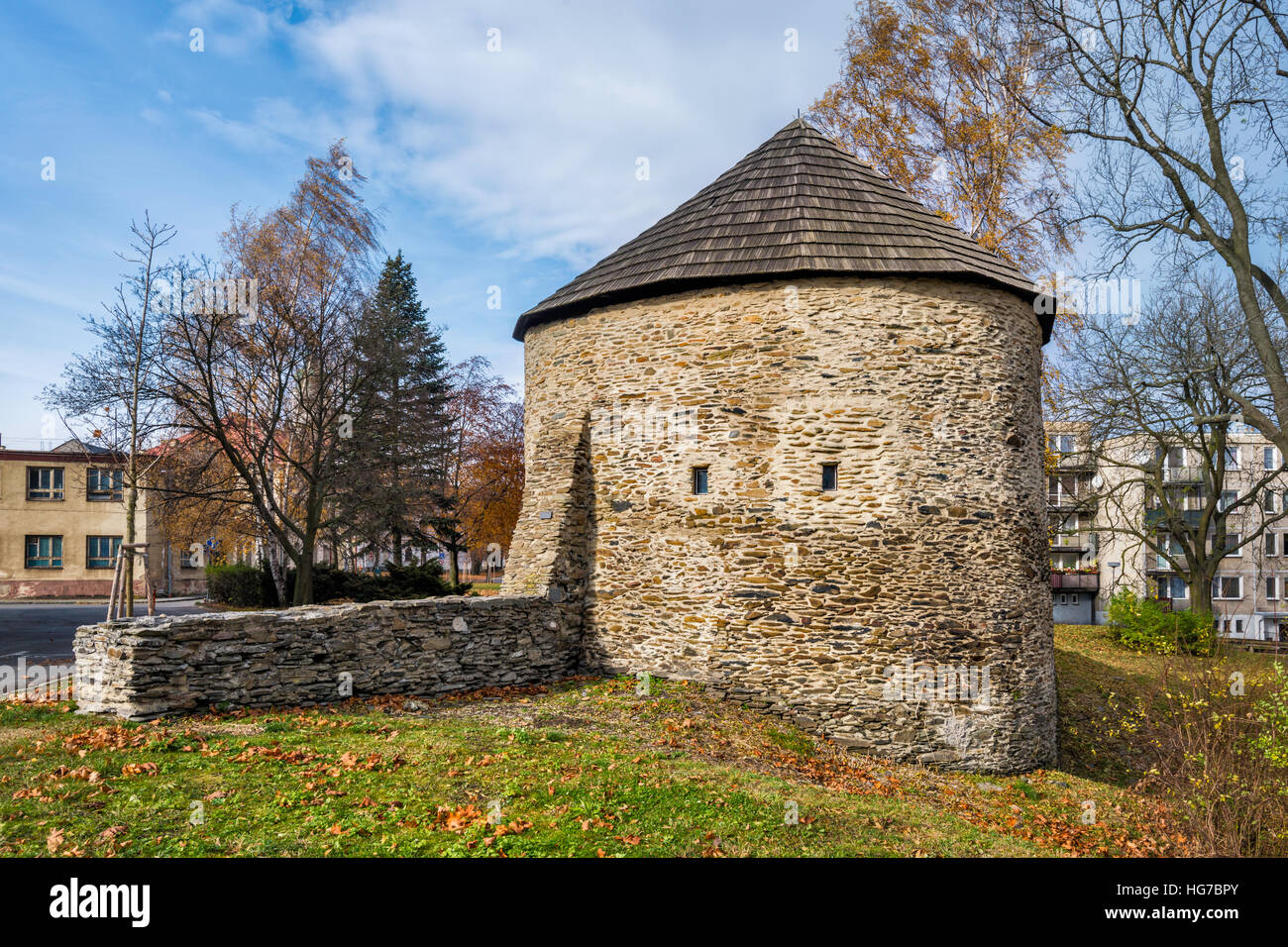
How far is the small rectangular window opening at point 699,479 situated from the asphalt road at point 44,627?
35.3 ft

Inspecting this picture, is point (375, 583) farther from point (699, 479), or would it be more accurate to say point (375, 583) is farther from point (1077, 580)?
point (1077, 580)

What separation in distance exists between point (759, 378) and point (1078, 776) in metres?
7.76

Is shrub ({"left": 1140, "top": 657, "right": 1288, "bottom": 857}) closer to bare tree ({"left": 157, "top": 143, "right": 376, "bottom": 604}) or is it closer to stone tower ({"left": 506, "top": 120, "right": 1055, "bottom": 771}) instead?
stone tower ({"left": 506, "top": 120, "right": 1055, "bottom": 771})

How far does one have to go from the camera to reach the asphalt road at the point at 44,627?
13.0 metres

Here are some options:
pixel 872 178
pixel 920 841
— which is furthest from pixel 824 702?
pixel 872 178

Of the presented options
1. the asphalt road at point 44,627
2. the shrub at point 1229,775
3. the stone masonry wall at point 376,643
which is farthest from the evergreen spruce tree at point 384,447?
the shrub at point 1229,775

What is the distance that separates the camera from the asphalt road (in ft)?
42.8

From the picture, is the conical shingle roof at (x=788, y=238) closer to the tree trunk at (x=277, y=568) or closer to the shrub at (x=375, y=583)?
the shrub at (x=375, y=583)

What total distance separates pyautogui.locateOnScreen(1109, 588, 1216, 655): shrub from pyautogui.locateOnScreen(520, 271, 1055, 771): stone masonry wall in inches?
463

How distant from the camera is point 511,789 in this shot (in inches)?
238

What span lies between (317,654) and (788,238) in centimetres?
860

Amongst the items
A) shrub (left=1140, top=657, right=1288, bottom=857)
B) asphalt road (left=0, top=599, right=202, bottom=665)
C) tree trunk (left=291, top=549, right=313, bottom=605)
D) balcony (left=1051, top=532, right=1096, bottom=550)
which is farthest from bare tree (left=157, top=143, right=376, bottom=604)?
balcony (left=1051, top=532, right=1096, bottom=550)

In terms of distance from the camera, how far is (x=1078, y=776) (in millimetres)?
10836
